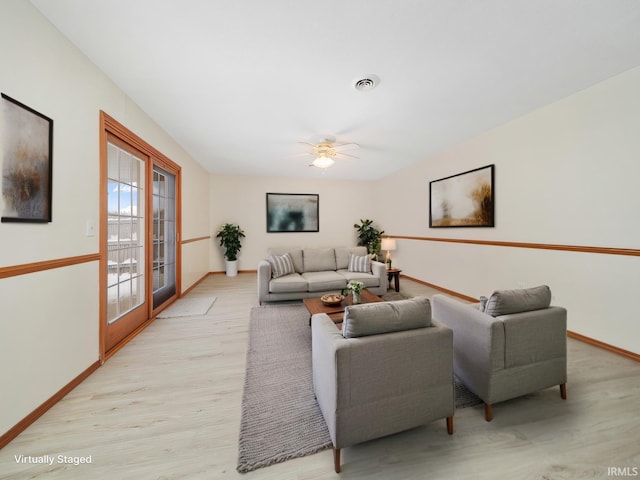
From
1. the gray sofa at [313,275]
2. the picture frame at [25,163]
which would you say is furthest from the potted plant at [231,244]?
the picture frame at [25,163]

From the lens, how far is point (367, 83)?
220 centimetres

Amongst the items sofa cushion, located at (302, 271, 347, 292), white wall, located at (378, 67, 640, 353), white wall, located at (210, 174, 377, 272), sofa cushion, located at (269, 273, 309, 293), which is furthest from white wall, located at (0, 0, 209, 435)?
white wall, located at (378, 67, 640, 353)

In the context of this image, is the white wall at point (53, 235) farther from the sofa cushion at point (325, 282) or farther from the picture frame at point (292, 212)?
the picture frame at point (292, 212)

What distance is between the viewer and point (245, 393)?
1.74 meters

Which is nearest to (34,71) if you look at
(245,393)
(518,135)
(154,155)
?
(154,155)

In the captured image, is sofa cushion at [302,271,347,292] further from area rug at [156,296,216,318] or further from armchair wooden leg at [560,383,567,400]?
armchair wooden leg at [560,383,567,400]

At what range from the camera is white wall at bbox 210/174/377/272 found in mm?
5977

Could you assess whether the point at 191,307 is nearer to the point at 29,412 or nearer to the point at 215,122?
the point at 29,412

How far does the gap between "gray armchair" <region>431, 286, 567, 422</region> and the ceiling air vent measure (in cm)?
203

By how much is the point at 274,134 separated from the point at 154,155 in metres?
1.59

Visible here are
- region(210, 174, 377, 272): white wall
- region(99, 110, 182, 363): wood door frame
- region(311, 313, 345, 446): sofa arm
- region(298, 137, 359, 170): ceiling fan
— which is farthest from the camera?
region(210, 174, 377, 272): white wall

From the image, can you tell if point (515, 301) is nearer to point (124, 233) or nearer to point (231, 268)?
point (124, 233)

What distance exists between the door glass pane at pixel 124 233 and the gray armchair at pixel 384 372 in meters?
2.36

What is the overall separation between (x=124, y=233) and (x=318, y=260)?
280 centimetres
